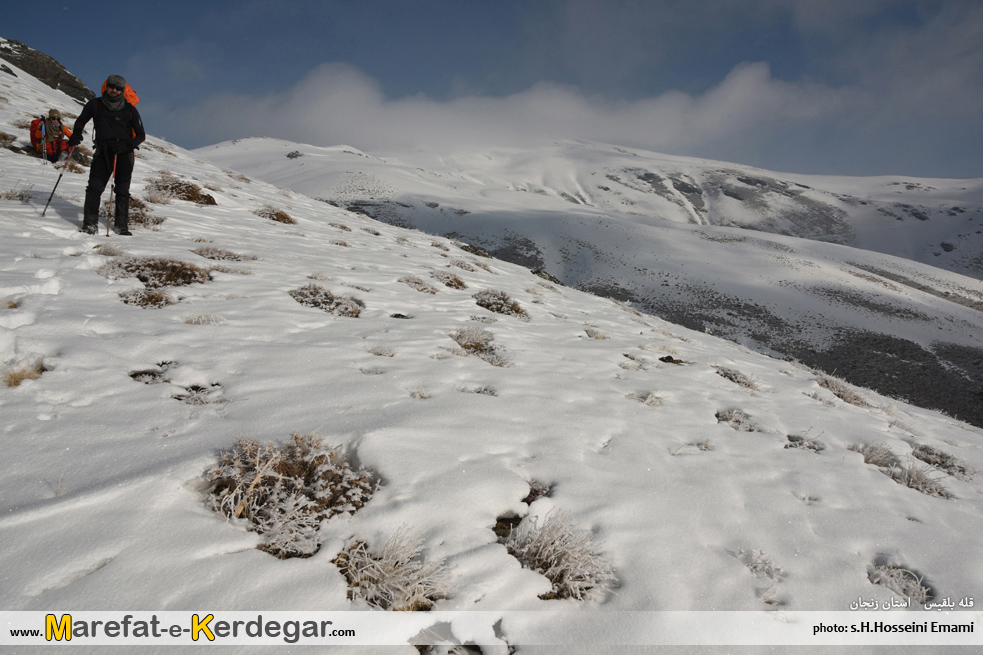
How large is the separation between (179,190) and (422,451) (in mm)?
13452

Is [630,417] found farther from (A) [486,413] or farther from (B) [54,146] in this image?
(B) [54,146]

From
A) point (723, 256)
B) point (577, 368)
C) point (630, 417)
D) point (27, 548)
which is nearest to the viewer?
point (27, 548)

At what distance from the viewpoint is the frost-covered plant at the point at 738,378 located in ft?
23.0

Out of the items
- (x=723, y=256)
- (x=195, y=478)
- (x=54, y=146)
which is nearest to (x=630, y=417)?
(x=195, y=478)

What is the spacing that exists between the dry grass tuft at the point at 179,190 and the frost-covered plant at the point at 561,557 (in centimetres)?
1348

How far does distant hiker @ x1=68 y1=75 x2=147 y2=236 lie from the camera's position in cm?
738

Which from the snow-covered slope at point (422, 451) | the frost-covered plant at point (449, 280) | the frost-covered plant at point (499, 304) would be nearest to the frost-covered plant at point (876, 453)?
the snow-covered slope at point (422, 451)

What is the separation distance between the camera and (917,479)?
4453 mm

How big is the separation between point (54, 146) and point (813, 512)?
19155mm

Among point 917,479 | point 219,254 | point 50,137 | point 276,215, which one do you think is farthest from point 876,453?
point 50,137

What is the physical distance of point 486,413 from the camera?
13.8 ft

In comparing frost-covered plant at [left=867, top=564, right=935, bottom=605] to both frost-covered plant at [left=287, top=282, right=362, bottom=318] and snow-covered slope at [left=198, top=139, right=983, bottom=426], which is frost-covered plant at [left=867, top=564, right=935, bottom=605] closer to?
frost-covered plant at [left=287, top=282, right=362, bottom=318]

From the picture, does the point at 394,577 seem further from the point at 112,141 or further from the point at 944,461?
the point at 112,141

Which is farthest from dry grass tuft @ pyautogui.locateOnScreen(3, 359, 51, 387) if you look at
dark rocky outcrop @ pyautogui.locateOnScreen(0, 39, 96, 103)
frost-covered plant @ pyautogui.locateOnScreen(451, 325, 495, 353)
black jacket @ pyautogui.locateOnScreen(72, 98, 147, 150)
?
dark rocky outcrop @ pyautogui.locateOnScreen(0, 39, 96, 103)
